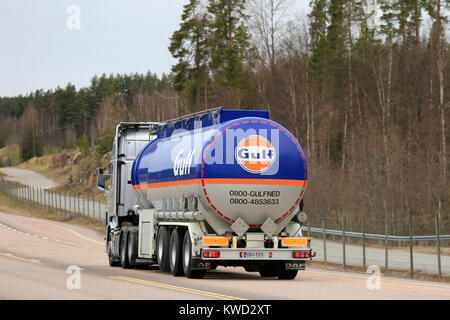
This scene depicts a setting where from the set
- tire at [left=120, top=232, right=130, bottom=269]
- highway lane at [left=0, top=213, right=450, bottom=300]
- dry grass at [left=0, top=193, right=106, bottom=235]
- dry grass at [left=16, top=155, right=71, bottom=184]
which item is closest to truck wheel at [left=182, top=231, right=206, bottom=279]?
highway lane at [left=0, top=213, right=450, bottom=300]

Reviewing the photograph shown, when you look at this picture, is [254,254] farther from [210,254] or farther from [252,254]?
[210,254]

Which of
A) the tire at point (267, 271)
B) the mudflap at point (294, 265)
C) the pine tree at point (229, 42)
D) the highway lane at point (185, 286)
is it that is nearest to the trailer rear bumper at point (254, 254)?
the mudflap at point (294, 265)

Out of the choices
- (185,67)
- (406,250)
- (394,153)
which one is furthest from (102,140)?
(406,250)

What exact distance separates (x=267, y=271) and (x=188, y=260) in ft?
8.35

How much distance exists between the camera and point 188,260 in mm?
20062

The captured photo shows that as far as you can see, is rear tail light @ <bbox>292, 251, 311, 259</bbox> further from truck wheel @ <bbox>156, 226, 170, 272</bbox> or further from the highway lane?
truck wheel @ <bbox>156, 226, 170, 272</bbox>

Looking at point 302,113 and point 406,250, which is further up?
point 302,113

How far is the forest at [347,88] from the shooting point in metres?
46.8

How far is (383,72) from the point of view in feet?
189

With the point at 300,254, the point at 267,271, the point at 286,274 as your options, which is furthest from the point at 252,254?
the point at 267,271

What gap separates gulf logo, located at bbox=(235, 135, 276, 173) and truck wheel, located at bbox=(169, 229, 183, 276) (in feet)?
9.25
